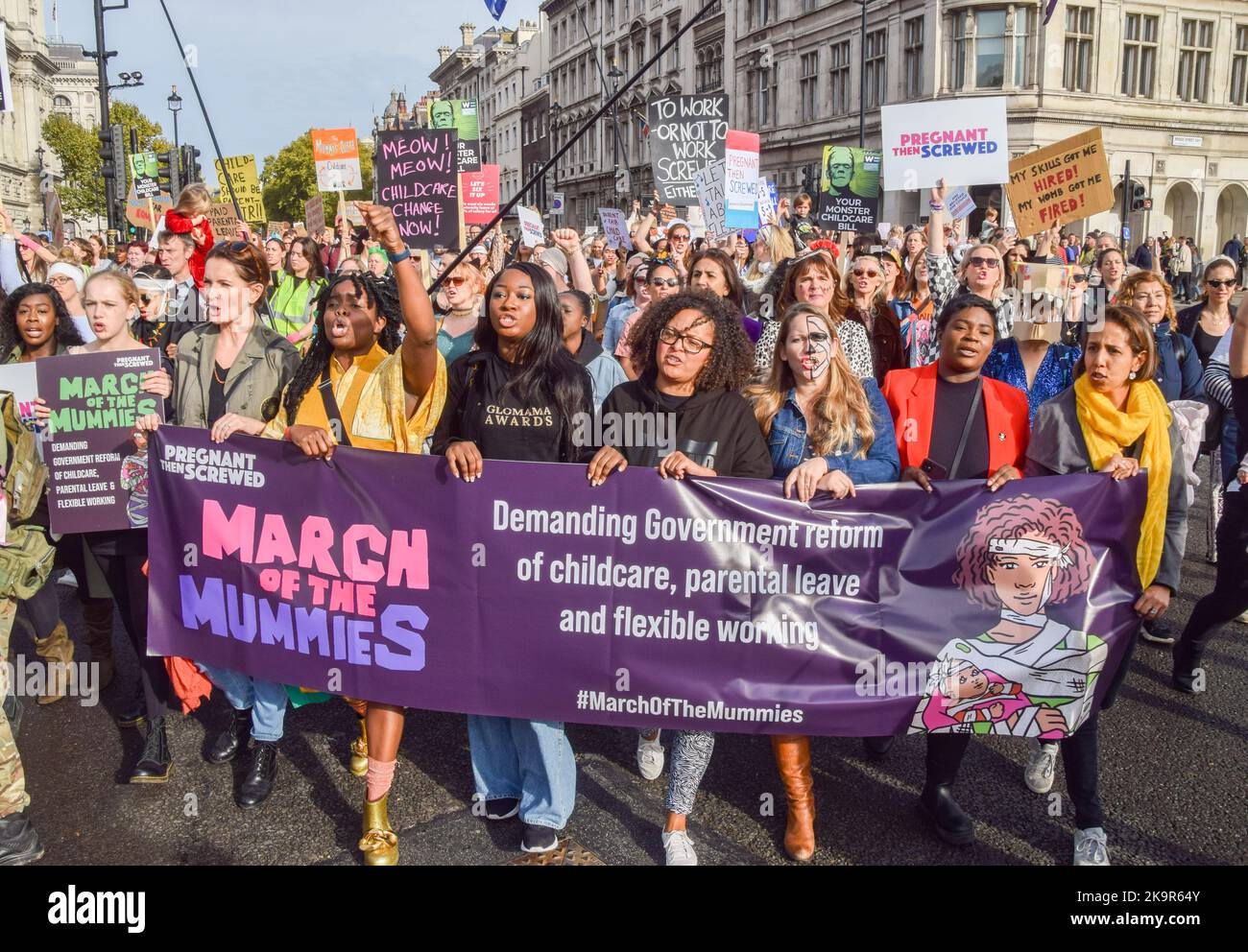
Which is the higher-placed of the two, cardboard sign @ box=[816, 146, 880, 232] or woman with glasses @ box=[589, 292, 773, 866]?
cardboard sign @ box=[816, 146, 880, 232]

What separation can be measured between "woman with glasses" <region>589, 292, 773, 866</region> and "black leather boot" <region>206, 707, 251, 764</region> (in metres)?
1.95

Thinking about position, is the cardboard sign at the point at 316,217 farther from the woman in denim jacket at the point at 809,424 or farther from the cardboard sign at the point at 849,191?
the woman in denim jacket at the point at 809,424

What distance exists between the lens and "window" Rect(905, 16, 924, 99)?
33.7m

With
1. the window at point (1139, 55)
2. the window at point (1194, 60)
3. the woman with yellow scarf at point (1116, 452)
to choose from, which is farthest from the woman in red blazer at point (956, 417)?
the window at point (1194, 60)

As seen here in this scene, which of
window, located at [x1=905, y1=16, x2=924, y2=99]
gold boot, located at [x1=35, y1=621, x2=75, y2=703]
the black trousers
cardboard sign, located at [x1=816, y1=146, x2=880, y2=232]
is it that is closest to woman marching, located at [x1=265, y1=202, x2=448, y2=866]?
gold boot, located at [x1=35, y1=621, x2=75, y2=703]

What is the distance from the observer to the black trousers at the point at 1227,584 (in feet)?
14.8

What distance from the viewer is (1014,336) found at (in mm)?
4949

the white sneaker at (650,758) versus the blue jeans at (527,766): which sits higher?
the blue jeans at (527,766)

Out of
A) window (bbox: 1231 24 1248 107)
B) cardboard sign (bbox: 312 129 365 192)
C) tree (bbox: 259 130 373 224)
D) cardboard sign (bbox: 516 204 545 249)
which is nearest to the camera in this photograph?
cardboard sign (bbox: 516 204 545 249)

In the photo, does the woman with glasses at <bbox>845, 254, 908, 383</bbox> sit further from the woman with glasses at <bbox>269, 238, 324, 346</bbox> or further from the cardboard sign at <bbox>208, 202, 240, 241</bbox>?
the cardboard sign at <bbox>208, 202, 240, 241</bbox>

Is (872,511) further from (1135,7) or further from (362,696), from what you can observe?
(1135,7)

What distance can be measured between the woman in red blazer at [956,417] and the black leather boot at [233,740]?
281 centimetres
